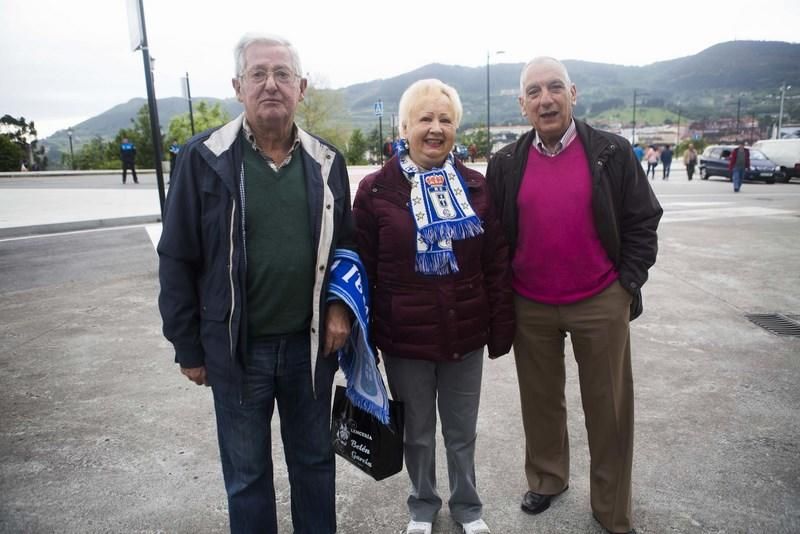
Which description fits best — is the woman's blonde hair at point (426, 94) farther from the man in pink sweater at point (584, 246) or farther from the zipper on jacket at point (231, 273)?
the zipper on jacket at point (231, 273)

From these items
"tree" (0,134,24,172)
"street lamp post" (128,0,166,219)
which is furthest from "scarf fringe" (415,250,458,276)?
"tree" (0,134,24,172)

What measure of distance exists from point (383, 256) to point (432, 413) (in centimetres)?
74

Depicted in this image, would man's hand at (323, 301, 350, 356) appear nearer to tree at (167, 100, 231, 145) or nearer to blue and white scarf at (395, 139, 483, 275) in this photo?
blue and white scarf at (395, 139, 483, 275)

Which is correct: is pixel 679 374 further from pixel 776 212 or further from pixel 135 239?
pixel 776 212

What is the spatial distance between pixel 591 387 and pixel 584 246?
0.66 m

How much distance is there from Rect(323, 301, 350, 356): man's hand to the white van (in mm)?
26293

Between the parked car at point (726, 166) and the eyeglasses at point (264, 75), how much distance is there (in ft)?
78.7

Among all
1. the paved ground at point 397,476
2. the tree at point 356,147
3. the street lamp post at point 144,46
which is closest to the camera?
the paved ground at point 397,476

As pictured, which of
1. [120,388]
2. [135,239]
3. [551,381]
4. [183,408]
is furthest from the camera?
[135,239]

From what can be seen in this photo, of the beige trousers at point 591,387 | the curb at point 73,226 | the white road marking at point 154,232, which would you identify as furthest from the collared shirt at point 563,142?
the curb at point 73,226

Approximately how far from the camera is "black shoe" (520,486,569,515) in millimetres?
2602

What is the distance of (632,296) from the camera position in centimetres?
245

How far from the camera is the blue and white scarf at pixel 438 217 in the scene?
223cm

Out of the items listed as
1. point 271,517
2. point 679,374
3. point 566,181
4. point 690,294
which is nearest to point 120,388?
point 271,517
